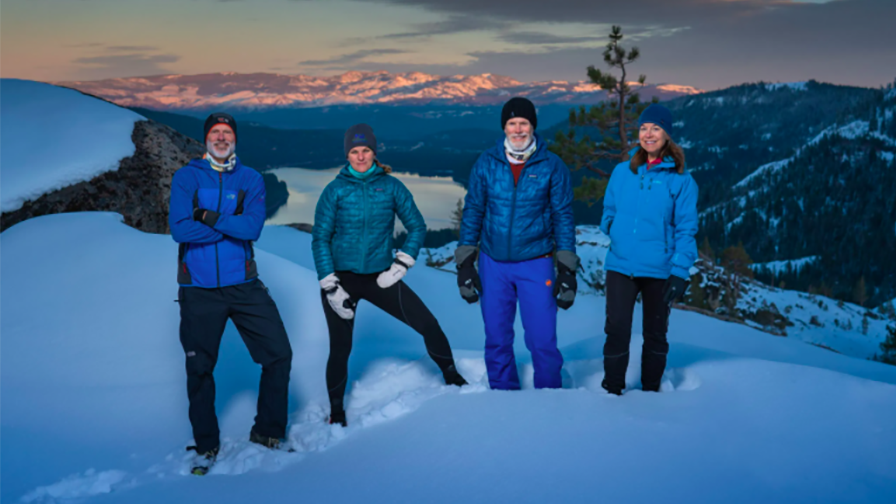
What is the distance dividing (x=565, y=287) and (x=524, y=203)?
68 centimetres

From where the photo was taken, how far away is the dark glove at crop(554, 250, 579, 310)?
3936 mm

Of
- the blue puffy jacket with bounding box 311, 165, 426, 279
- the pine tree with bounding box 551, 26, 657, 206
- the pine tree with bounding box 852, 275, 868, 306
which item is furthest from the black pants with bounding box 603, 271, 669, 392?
the pine tree with bounding box 852, 275, 868, 306

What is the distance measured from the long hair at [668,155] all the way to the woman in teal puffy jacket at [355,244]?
164cm

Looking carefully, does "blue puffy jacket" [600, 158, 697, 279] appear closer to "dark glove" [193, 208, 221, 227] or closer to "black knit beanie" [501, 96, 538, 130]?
"black knit beanie" [501, 96, 538, 130]

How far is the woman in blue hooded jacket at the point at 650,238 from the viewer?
3760 millimetres

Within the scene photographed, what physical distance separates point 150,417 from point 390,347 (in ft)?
7.85

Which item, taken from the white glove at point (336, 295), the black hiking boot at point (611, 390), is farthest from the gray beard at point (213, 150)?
the black hiking boot at point (611, 390)

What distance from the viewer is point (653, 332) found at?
4031mm

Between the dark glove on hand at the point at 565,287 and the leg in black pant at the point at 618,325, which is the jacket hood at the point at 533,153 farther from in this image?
the leg in black pant at the point at 618,325

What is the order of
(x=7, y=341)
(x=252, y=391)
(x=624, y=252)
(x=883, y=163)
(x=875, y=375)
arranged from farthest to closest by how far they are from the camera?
(x=883, y=163)
(x=875, y=375)
(x=7, y=341)
(x=252, y=391)
(x=624, y=252)

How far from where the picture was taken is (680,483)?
2816 mm

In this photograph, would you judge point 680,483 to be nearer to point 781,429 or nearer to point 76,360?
point 781,429

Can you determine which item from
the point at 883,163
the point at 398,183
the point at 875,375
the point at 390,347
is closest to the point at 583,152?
the point at 875,375

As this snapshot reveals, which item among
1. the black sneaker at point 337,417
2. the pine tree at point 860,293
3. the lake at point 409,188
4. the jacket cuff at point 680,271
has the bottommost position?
the pine tree at point 860,293
